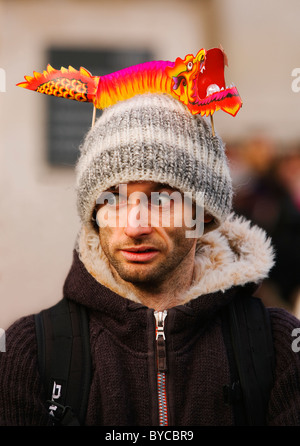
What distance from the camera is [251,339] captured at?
213cm

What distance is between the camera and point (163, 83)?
7.52 feet

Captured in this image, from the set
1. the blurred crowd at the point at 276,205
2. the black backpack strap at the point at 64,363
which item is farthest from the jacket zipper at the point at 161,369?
the blurred crowd at the point at 276,205

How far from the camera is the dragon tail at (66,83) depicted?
7.64 feet

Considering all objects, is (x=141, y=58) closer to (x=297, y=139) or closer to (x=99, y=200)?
(x=297, y=139)

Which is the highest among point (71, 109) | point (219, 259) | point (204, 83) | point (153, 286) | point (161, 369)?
point (71, 109)

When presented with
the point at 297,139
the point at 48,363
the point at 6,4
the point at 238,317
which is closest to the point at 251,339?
the point at 238,317

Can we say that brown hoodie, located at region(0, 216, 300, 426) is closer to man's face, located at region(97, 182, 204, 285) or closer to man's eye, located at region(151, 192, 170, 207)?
man's face, located at region(97, 182, 204, 285)

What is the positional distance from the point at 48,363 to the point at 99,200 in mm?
658

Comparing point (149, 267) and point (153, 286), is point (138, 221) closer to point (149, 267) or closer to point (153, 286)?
point (149, 267)

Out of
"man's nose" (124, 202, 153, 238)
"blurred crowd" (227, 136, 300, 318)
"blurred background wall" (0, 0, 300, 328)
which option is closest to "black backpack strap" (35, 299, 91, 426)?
"man's nose" (124, 202, 153, 238)

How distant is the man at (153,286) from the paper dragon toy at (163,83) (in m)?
0.06

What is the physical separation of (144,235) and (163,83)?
0.63 meters

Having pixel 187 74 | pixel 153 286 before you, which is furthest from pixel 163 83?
pixel 153 286

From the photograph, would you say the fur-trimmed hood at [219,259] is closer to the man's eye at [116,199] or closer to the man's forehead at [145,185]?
the man's eye at [116,199]
